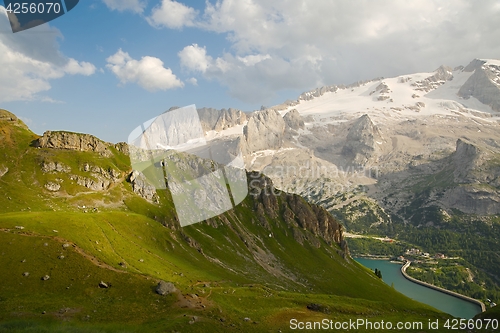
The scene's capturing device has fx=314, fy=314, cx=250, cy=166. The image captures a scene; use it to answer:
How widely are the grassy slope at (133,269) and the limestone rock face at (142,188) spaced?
405cm

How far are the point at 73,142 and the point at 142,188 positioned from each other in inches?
1346

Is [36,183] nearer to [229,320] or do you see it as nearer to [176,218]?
[176,218]

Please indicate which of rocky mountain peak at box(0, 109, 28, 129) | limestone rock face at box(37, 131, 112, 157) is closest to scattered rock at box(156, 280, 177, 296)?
limestone rock face at box(37, 131, 112, 157)

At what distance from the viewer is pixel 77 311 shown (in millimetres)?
35344

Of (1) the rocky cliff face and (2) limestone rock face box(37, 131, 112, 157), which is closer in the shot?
(2) limestone rock face box(37, 131, 112, 157)

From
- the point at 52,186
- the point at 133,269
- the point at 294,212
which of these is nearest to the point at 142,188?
the point at 52,186

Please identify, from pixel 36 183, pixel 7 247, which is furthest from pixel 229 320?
pixel 36 183

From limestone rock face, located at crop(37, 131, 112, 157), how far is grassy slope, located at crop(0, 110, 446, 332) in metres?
4.77

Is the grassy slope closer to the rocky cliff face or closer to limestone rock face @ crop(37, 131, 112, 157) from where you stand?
limestone rock face @ crop(37, 131, 112, 157)

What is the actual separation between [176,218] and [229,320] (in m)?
93.0

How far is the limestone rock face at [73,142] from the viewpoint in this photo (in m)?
122

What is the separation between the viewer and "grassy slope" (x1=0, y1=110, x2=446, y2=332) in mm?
36469

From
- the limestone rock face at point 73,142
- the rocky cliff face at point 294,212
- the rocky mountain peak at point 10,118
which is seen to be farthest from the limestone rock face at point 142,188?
the rocky cliff face at point 294,212

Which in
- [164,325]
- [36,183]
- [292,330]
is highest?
[36,183]
